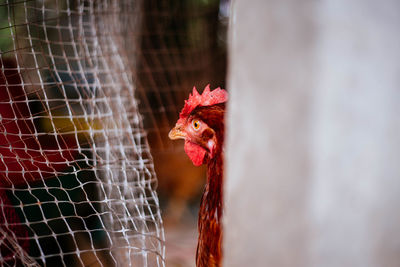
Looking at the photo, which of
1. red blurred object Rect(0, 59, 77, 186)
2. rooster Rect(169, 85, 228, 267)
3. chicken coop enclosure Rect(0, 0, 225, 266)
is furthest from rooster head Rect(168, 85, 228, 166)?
red blurred object Rect(0, 59, 77, 186)

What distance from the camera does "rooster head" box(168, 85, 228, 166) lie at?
0.93 meters

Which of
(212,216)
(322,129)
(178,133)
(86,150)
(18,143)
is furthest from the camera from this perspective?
(86,150)

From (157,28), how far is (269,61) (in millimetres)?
2152

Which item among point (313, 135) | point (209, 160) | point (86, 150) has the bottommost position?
point (86, 150)

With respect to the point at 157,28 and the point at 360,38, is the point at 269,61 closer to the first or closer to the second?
the point at 360,38

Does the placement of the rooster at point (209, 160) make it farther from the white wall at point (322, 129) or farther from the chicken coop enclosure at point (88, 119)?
the white wall at point (322, 129)

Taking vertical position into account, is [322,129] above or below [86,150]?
above

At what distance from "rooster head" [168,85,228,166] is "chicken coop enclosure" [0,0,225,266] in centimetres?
28

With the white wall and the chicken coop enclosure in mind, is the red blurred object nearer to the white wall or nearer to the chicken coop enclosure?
the chicken coop enclosure

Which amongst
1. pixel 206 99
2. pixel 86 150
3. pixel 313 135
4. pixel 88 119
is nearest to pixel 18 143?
pixel 86 150

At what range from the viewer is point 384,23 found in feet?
→ 1.05

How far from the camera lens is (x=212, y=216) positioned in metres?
0.94

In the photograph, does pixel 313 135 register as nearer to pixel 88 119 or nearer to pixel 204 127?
pixel 204 127

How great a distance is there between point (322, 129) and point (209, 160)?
2.17 feet
